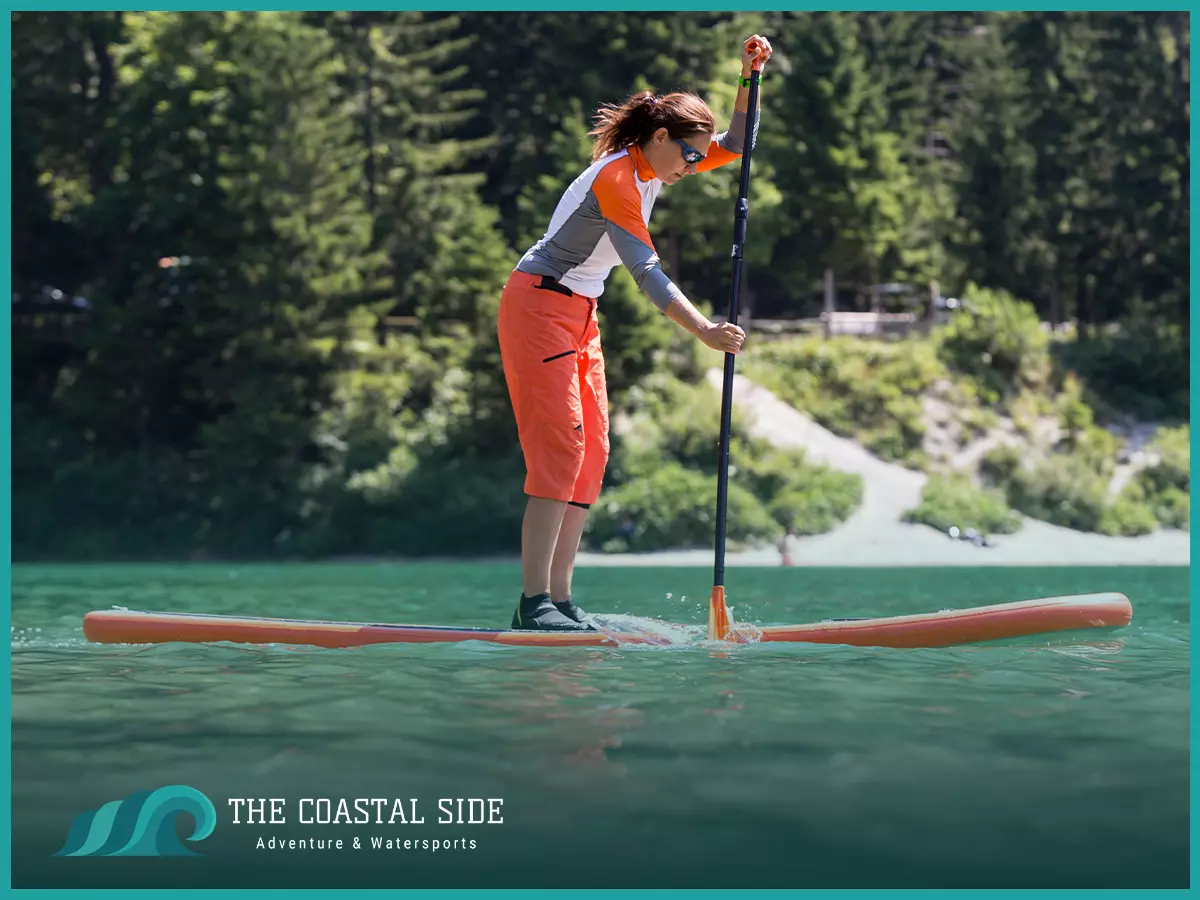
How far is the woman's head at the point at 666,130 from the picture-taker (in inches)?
234

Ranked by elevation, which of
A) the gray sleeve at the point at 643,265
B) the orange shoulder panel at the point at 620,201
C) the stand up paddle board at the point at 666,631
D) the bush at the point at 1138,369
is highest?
the bush at the point at 1138,369

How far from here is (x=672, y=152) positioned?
19.5 feet

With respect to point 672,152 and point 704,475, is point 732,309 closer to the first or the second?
point 672,152

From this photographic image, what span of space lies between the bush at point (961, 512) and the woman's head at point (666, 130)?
56.9 feet

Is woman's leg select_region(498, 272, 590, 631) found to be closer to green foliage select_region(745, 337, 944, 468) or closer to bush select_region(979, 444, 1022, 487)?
bush select_region(979, 444, 1022, 487)

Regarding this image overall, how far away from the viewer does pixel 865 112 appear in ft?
106

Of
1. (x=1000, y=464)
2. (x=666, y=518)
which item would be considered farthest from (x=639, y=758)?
(x=1000, y=464)

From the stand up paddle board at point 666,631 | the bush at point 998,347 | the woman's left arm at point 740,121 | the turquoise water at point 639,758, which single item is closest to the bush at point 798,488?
the bush at point 998,347

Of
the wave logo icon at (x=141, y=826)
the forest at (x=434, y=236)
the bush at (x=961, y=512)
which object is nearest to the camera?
the wave logo icon at (x=141, y=826)

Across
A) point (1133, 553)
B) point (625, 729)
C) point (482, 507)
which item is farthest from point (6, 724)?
point (1133, 553)

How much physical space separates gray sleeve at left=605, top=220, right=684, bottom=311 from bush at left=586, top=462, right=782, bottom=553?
1645 cm

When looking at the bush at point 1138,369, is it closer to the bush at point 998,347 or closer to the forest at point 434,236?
the forest at point 434,236

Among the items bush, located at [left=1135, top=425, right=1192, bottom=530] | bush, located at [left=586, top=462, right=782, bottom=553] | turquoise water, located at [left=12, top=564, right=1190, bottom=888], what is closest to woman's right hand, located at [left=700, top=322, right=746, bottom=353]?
turquoise water, located at [left=12, top=564, right=1190, bottom=888]

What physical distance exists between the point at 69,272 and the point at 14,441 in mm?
4003
